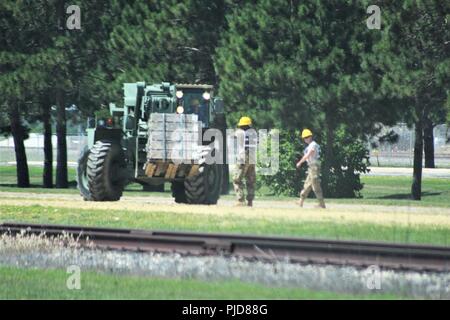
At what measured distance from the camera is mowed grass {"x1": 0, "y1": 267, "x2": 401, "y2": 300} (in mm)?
12266

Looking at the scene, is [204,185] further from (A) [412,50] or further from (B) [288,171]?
(B) [288,171]

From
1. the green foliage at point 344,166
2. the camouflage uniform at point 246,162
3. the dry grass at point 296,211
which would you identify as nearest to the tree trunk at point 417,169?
the green foliage at point 344,166

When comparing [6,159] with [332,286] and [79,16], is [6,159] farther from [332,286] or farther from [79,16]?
[332,286]

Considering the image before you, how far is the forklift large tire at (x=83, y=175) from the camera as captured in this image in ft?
94.2

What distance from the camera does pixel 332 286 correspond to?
12.9 m

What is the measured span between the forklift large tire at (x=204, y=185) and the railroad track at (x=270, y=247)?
9.79m

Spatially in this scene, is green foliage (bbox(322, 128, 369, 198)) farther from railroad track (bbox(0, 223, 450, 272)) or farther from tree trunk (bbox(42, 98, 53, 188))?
railroad track (bbox(0, 223, 450, 272))

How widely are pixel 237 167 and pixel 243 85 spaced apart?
38.4 ft

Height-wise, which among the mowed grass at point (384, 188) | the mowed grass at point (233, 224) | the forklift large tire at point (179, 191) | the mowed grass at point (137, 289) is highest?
the forklift large tire at point (179, 191)

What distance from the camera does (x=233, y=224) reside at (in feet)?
68.5

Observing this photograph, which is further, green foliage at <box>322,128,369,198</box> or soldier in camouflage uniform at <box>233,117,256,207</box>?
green foliage at <box>322,128,369,198</box>

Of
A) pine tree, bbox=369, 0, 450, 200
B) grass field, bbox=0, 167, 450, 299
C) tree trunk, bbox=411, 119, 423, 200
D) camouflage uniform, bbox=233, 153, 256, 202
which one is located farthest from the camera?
tree trunk, bbox=411, 119, 423, 200

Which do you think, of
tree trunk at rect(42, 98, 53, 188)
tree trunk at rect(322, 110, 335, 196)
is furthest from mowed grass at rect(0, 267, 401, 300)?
tree trunk at rect(42, 98, 53, 188)

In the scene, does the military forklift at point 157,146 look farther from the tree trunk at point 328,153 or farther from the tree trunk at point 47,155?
the tree trunk at point 47,155
